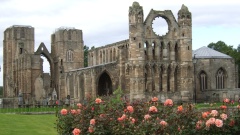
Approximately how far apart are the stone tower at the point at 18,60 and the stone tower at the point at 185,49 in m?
32.1

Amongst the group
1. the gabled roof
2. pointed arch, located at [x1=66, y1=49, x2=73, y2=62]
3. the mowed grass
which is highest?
pointed arch, located at [x1=66, y1=49, x2=73, y2=62]

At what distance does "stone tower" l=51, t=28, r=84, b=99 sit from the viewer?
3897 inches

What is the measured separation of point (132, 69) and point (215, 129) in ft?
177

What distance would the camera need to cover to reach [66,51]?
99312 mm

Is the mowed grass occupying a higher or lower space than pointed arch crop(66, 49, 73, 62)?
lower

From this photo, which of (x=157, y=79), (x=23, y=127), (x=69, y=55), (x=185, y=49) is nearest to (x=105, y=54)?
(x=69, y=55)

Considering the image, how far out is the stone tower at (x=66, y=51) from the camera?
99.0 m

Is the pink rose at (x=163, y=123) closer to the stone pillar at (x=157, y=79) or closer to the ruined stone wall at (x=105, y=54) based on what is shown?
the stone pillar at (x=157, y=79)

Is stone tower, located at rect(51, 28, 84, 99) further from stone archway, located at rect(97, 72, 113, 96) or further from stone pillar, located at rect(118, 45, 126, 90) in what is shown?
stone pillar, located at rect(118, 45, 126, 90)

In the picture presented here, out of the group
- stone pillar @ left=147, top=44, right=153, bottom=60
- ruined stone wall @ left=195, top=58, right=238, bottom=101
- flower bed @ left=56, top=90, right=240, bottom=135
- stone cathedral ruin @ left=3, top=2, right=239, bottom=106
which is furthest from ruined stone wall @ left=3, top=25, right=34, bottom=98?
flower bed @ left=56, top=90, right=240, bottom=135

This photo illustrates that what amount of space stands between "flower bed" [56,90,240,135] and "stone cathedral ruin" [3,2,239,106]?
4618 centimetres

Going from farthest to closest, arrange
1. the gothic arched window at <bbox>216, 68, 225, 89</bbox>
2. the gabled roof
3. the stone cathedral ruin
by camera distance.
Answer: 1. the gabled roof
2. the gothic arched window at <bbox>216, 68, 225, 89</bbox>
3. the stone cathedral ruin

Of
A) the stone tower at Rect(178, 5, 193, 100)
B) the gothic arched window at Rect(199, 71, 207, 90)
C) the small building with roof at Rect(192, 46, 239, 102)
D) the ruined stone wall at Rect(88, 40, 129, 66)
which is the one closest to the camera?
the stone tower at Rect(178, 5, 193, 100)

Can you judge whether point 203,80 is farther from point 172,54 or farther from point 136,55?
point 136,55
